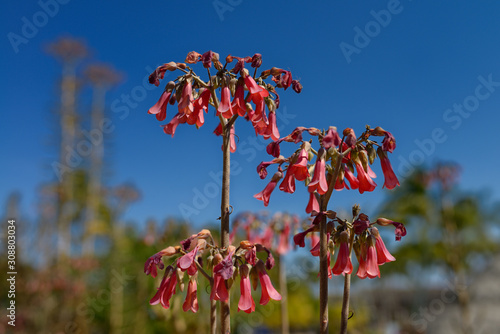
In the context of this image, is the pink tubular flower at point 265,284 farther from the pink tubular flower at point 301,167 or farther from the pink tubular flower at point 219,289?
the pink tubular flower at point 301,167

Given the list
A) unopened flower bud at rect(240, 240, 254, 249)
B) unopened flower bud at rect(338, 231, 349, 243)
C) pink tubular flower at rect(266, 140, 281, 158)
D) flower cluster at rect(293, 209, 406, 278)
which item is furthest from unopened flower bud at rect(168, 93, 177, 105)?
unopened flower bud at rect(338, 231, 349, 243)

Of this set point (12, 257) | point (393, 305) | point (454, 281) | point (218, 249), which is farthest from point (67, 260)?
point (393, 305)

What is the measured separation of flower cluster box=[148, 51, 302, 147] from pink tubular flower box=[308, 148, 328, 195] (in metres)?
0.43

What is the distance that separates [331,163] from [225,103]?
551mm

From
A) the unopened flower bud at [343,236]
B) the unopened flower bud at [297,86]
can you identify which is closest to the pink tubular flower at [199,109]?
the unopened flower bud at [297,86]

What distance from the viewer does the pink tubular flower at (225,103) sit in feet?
6.13

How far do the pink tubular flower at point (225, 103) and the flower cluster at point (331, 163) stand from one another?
274mm

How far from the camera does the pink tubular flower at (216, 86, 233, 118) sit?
1868mm

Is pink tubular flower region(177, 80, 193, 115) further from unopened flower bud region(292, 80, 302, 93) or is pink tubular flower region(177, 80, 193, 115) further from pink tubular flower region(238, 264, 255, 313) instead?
pink tubular flower region(238, 264, 255, 313)

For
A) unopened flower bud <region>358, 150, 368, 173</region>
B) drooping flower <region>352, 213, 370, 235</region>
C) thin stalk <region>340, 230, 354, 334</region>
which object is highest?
unopened flower bud <region>358, 150, 368, 173</region>

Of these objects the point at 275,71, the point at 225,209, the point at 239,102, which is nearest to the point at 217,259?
the point at 225,209

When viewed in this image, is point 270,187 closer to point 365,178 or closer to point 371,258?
point 365,178

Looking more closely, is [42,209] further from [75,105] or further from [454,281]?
[454,281]

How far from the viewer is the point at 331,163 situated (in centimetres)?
172
